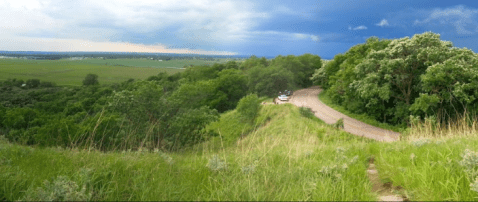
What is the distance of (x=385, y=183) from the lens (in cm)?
360

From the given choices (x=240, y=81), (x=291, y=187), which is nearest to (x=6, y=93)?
(x=240, y=81)

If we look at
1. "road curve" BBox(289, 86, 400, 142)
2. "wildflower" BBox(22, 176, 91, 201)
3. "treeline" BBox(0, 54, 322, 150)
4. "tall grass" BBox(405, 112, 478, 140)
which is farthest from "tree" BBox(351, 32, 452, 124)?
"wildflower" BBox(22, 176, 91, 201)

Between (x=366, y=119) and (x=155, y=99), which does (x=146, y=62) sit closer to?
(x=155, y=99)

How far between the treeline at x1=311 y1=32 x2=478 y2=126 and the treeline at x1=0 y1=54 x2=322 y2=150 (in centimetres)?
1812

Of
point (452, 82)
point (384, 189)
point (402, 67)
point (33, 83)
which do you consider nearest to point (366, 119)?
point (402, 67)

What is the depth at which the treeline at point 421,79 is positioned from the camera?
23.6 metres

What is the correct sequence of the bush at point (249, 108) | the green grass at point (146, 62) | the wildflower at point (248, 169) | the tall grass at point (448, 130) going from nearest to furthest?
1. the wildflower at point (248, 169)
2. the tall grass at point (448, 130)
3. the bush at point (249, 108)
4. the green grass at point (146, 62)

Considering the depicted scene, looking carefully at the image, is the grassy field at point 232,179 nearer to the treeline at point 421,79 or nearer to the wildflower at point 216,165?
the wildflower at point 216,165

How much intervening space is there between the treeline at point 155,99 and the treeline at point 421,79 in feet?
59.4

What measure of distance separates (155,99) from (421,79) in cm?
2812

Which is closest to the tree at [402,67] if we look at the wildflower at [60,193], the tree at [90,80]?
Answer: the wildflower at [60,193]

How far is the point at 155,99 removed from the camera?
31.6 meters

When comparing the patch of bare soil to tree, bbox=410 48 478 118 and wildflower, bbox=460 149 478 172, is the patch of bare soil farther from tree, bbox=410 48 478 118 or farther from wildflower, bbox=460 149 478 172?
tree, bbox=410 48 478 118

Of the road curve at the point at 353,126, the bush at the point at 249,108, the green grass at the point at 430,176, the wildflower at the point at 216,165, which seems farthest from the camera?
the bush at the point at 249,108
